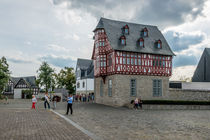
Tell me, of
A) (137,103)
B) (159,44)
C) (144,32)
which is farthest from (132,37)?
(137,103)

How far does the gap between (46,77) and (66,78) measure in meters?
5.25

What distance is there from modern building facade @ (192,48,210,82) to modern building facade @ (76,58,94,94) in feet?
74.8

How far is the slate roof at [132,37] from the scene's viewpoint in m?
30.6

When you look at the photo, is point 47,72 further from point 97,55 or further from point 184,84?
point 184,84

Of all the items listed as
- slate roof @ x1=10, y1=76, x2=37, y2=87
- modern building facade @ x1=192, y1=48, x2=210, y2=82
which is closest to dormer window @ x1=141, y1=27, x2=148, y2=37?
modern building facade @ x1=192, y1=48, x2=210, y2=82

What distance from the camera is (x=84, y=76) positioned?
5625 centimetres

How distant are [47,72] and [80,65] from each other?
9168 mm

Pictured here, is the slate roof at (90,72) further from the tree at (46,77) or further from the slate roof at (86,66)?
the tree at (46,77)

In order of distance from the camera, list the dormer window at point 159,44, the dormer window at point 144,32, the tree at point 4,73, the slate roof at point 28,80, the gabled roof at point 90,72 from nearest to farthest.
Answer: the dormer window at point 159,44
the dormer window at point 144,32
the tree at point 4,73
the gabled roof at point 90,72
the slate roof at point 28,80

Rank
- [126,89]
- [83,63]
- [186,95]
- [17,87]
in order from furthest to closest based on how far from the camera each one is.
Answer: [17,87], [83,63], [186,95], [126,89]

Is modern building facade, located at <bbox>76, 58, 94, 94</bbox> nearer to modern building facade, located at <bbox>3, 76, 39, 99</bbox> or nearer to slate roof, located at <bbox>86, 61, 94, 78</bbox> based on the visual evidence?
slate roof, located at <bbox>86, 61, 94, 78</bbox>

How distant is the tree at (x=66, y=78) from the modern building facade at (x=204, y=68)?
3014 cm

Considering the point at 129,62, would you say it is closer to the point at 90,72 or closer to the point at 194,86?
the point at 194,86

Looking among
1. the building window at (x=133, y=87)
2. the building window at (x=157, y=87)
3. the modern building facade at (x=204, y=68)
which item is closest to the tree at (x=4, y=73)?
the building window at (x=133, y=87)
